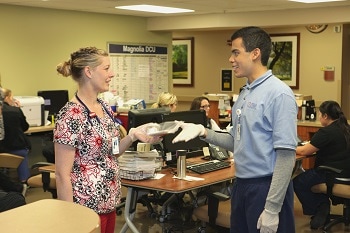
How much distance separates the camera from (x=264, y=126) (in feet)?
7.72

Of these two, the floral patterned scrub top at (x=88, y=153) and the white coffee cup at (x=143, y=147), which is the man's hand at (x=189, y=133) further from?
the white coffee cup at (x=143, y=147)

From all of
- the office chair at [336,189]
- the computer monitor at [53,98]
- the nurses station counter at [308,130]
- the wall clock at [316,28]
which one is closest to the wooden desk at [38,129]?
the computer monitor at [53,98]

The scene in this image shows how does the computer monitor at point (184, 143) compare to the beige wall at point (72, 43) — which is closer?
the computer monitor at point (184, 143)

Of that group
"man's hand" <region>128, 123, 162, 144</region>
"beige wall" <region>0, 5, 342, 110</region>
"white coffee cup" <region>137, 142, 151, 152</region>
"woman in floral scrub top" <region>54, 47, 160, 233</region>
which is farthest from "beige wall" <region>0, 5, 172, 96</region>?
"woman in floral scrub top" <region>54, 47, 160, 233</region>

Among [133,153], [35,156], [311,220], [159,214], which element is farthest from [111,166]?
[35,156]

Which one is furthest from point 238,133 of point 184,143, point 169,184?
point 184,143

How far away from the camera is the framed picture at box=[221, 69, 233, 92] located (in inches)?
443

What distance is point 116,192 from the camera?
2.57 meters

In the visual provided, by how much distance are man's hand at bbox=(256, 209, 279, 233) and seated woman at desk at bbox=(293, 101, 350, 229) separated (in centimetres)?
296

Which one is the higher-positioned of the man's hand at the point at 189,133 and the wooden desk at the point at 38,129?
the man's hand at the point at 189,133

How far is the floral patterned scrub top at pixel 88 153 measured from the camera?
7.93 ft

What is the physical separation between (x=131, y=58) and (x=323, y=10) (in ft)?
10.9

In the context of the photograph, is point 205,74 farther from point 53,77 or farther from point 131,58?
point 53,77

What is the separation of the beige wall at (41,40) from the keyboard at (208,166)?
3.88 m
